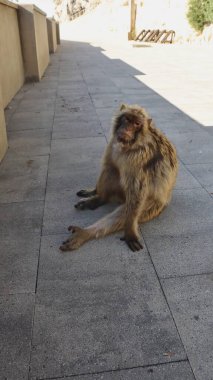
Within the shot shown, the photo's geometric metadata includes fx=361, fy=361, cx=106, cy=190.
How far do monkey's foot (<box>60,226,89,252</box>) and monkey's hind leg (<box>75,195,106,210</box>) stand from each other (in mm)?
625

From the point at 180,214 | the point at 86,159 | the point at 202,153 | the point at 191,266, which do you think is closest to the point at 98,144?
the point at 86,159

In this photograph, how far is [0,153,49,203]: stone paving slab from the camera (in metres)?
4.61

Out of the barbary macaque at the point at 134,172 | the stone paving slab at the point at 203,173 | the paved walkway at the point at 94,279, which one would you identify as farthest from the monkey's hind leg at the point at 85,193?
the stone paving slab at the point at 203,173

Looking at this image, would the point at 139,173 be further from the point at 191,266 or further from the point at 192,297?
the point at 192,297

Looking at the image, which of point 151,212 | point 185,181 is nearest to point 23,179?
point 151,212

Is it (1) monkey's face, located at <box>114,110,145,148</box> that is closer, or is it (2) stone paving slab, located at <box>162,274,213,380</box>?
(2) stone paving slab, located at <box>162,274,213,380</box>

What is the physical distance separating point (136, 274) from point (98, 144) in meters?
3.52

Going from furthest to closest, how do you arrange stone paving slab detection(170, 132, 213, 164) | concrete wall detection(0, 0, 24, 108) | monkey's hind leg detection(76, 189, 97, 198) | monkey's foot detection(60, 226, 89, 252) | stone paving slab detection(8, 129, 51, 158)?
concrete wall detection(0, 0, 24, 108) < stone paving slab detection(8, 129, 51, 158) < stone paving slab detection(170, 132, 213, 164) < monkey's hind leg detection(76, 189, 97, 198) < monkey's foot detection(60, 226, 89, 252)

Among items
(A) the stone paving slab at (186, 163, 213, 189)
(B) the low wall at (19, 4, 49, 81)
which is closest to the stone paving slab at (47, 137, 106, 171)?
(A) the stone paving slab at (186, 163, 213, 189)

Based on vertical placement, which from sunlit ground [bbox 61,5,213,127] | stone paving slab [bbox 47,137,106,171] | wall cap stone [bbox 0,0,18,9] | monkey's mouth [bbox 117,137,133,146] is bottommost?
sunlit ground [bbox 61,5,213,127]

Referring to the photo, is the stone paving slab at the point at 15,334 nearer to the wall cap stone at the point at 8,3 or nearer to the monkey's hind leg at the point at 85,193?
the monkey's hind leg at the point at 85,193

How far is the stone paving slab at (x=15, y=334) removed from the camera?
2406 millimetres

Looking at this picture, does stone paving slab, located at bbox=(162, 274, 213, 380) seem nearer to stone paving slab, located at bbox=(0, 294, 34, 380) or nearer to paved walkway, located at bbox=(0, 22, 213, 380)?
paved walkway, located at bbox=(0, 22, 213, 380)

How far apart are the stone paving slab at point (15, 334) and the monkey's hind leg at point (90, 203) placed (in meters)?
1.48
